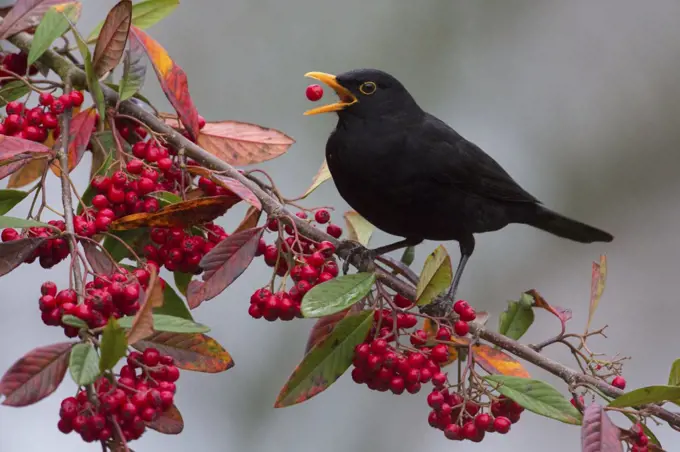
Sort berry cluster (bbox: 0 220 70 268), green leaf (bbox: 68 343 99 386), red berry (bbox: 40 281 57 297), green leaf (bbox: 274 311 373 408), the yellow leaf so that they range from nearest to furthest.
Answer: green leaf (bbox: 68 343 99 386) → red berry (bbox: 40 281 57 297) → berry cluster (bbox: 0 220 70 268) → green leaf (bbox: 274 311 373 408) → the yellow leaf

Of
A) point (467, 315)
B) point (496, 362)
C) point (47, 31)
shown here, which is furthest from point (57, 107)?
point (496, 362)

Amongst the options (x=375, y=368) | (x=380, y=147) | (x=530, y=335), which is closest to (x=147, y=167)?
(x=375, y=368)

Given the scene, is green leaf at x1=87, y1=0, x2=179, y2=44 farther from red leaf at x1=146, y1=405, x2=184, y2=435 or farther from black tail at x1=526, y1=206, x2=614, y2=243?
black tail at x1=526, y1=206, x2=614, y2=243

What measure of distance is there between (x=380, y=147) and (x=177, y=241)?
1.11m

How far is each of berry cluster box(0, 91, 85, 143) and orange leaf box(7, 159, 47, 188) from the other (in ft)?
0.99

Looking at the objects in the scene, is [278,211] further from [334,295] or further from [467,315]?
[467,315]

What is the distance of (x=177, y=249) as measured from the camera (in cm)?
198

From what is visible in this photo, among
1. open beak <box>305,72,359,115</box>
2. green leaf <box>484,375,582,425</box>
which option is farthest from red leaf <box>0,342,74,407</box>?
open beak <box>305,72,359,115</box>

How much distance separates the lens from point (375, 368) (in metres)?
1.95

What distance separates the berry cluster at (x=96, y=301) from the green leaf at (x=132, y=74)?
0.55 meters

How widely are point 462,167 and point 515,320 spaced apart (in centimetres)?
92

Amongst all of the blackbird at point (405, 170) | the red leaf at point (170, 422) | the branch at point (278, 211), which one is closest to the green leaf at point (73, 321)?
the red leaf at point (170, 422)

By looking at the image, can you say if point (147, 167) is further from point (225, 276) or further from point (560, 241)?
point (560, 241)

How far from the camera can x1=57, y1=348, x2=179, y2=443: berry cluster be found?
1475mm
